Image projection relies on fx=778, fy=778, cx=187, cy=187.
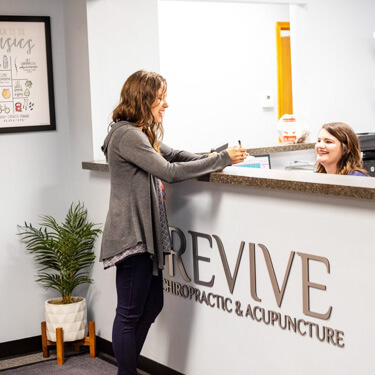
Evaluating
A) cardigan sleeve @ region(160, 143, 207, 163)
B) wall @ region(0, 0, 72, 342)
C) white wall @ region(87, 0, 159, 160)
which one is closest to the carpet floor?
wall @ region(0, 0, 72, 342)

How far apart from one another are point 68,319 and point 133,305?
0.92 meters

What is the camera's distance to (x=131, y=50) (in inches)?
166

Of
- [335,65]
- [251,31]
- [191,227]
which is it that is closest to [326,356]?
[191,227]

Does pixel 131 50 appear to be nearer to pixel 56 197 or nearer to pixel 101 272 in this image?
pixel 56 197

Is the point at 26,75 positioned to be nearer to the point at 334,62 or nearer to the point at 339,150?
the point at 339,150

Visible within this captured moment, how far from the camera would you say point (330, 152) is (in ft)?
11.6

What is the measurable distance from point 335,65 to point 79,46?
2.17 m

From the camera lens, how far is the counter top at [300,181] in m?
2.53

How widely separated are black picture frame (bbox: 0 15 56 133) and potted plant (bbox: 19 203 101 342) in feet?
1.76

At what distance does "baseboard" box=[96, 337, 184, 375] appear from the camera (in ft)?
12.1

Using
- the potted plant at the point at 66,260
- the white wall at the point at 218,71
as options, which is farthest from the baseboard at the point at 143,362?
the white wall at the point at 218,71

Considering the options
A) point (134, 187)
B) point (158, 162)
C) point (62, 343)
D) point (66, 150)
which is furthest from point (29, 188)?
point (158, 162)

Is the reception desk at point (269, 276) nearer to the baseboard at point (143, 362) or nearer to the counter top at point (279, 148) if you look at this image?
the baseboard at point (143, 362)

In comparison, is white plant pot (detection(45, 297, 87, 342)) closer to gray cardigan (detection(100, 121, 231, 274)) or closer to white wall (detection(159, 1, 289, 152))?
gray cardigan (detection(100, 121, 231, 274))
